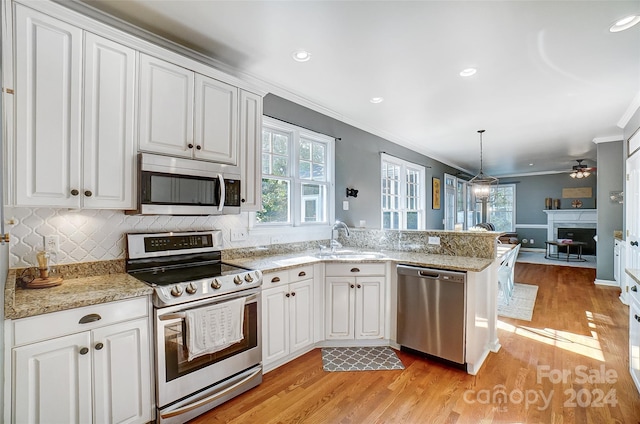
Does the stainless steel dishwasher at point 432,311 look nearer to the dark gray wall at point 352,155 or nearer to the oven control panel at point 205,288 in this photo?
the oven control panel at point 205,288

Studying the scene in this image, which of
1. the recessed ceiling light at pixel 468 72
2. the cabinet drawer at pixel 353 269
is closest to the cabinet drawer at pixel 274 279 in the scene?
the cabinet drawer at pixel 353 269

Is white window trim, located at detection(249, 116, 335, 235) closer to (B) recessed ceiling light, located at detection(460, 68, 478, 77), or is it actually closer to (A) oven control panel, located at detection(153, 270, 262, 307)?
(A) oven control panel, located at detection(153, 270, 262, 307)

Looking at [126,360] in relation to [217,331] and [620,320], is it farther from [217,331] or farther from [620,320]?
[620,320]

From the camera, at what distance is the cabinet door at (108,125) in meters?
1.83

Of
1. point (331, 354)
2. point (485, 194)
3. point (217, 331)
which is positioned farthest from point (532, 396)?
point (485, 194)

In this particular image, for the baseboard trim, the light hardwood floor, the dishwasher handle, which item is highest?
the dishwasher handle

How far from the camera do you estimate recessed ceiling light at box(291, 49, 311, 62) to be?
8.19 ft

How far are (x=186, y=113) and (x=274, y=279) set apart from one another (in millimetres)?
1410

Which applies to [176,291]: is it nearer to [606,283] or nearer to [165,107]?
[165,107]

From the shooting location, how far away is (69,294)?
1.63 meters

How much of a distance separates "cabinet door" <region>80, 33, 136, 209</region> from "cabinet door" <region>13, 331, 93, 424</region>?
30.7 inches

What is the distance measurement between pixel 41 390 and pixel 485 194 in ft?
20.6

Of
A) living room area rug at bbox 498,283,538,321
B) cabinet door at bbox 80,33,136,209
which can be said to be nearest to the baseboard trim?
living room area rug at bbox 498,283,538,321

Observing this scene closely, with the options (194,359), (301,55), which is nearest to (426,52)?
(301,55)
